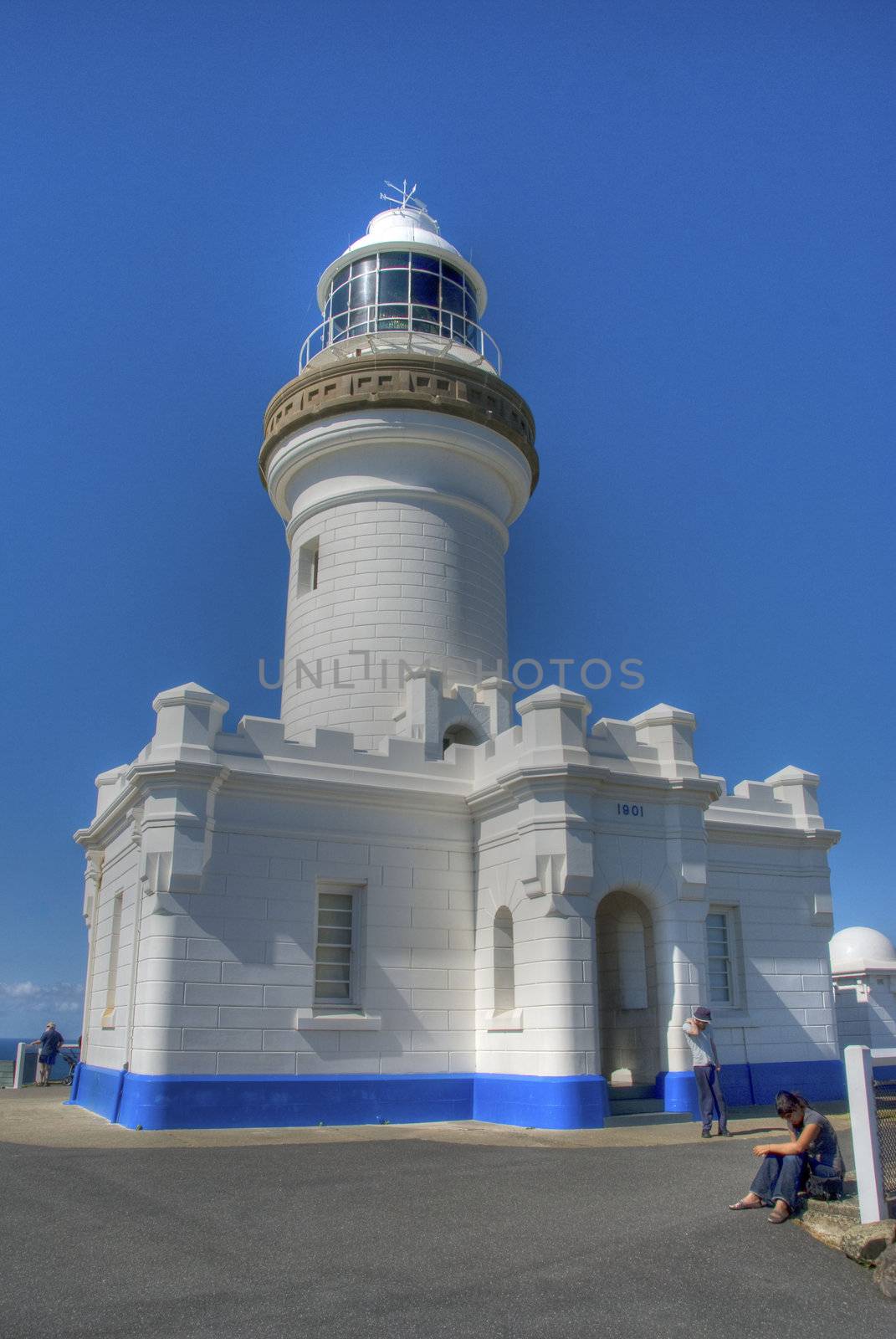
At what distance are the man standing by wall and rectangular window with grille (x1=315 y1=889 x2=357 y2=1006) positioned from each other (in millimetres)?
4828

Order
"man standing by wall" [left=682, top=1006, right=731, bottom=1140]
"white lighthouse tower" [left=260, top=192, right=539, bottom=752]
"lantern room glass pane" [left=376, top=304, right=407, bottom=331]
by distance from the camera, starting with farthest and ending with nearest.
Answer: "lantern room glass pane" [left=376, top=304, right=407, bottom=331]
"white lighthouse tower" [left=260, top=192, right=539, bottom=752]
"man standing by wall" [left=682, top=1006, right=731, bottom=1140]

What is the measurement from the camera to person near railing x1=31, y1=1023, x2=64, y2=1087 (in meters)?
23.8

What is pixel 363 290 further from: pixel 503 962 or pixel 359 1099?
pixel 359 1099

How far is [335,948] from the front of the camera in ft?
51.1

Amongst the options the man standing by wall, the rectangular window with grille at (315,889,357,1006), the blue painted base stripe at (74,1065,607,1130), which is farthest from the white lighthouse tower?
the man standing by wall

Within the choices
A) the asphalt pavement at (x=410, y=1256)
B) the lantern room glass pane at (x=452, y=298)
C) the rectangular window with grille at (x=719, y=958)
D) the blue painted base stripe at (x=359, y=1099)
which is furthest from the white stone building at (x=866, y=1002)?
the lantern room glass pane at (x=452, y=298)

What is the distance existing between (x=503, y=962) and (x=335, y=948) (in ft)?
8.17

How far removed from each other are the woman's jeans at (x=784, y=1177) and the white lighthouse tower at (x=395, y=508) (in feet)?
35.4

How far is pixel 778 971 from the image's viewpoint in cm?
1791

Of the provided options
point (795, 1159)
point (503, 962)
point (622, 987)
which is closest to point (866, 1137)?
point (795, 1159)

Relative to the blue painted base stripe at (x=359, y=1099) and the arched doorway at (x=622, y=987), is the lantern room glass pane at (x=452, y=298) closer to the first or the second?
the arched doorway at (x=622, y=987)

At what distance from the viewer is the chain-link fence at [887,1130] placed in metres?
7.46

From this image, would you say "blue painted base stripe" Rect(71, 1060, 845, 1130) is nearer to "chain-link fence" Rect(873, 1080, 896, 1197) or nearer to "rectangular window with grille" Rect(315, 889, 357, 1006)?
"rectangular window with grille" Rect(315, 889, 357, 1006)

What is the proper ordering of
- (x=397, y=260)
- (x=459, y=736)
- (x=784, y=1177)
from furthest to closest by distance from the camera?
(x=397, y=260)
(x=459, y=736)
(x=784, y=1177)
